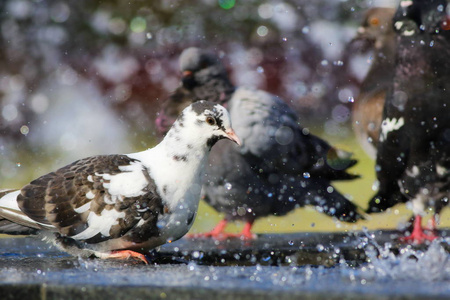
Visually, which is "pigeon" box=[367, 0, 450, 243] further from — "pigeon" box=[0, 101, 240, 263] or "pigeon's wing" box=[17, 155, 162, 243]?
"pigeon's wing" box=[17, 155, 162, 243]

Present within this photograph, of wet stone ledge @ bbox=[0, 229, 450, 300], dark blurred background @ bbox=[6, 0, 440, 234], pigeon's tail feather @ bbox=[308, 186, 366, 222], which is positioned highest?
dark blurred background @ bbox=[6, 0, 440, 234]

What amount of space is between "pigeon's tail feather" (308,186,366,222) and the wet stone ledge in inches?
43.6

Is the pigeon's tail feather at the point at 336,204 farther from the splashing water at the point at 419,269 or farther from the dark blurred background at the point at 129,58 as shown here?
the dark blurred background at the point at 129,58

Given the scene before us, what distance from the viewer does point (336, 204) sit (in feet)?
15.0

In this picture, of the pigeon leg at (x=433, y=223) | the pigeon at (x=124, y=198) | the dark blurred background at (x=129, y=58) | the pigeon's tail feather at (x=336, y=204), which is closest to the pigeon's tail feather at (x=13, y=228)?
the pigeon at (x=124, y=198)

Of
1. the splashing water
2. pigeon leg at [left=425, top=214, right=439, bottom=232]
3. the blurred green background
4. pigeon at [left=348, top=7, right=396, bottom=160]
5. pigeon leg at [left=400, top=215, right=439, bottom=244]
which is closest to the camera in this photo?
the splashing water

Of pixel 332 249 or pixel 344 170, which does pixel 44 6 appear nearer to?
pixel 344 170

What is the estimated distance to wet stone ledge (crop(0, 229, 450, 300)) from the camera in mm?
1979

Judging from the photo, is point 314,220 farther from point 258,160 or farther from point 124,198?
point 124,198

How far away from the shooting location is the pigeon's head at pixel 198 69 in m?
4.62

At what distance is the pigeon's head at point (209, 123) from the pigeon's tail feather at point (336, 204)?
1653 mm

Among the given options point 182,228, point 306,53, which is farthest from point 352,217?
point 306,53

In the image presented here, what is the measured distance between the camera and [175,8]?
7727 mm

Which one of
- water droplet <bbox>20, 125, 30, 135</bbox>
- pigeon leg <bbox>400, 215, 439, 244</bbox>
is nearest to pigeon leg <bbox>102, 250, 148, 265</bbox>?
pigeon leg <bbox>400, 215, 439, 244</bbox>
